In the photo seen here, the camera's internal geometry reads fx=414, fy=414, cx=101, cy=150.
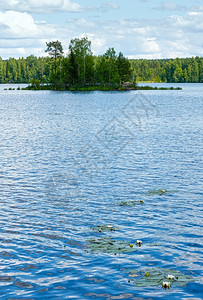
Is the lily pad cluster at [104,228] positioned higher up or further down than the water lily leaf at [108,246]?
higher up

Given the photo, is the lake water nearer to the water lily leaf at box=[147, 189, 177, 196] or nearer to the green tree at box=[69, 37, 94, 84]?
the water lily leaf at box=[147, 189, 177, 196]

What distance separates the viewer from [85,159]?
38.0 m

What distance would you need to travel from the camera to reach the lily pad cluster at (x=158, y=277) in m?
13.9

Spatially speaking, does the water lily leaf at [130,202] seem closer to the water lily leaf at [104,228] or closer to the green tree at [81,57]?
the water lily leaf at [104,228]

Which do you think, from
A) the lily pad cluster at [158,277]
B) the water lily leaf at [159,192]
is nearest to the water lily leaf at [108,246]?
the lily pad cluster at [158,277]

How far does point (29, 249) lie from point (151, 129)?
4770 cm

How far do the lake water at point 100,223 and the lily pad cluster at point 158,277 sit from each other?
0.11 feet

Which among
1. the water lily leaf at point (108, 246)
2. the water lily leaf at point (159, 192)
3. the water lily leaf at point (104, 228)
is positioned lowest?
the water lily leaf at point (108, 246)

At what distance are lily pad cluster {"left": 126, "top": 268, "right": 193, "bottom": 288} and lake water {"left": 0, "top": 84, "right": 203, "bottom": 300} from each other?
1.4 inches

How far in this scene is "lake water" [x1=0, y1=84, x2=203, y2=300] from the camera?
14.1m

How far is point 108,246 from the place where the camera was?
17234 mm

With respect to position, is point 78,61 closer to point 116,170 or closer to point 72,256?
point 116,170

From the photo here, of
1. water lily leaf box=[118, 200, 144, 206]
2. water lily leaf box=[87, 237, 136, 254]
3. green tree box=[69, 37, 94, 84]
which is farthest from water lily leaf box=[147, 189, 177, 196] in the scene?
green tree box=[69, 37, 94, 84]

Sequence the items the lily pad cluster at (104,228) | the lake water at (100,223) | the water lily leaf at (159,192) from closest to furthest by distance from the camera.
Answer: the lake water at (100,223) < the lily pad cluster at (104,228) < the water lily leaf at (159,192)
